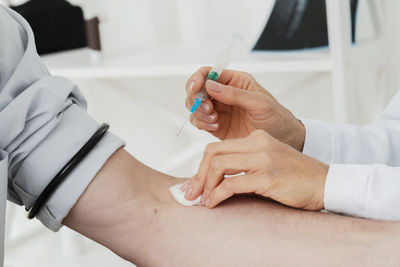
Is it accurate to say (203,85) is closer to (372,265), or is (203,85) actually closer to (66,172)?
(66,172)

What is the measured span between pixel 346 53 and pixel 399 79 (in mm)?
596

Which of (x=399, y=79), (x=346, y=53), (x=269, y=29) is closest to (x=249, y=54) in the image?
(x=269, y=29)

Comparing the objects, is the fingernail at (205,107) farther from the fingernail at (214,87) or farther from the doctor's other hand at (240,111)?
the fingernail at (214,87)

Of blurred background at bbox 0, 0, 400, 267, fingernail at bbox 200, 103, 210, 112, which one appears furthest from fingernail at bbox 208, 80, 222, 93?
blurred background at bbox 0, 0, 400, 267

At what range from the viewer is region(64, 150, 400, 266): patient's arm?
0.68 metres

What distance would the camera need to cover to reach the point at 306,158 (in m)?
0.76

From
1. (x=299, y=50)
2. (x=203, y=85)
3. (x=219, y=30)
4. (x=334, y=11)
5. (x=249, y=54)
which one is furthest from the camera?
(x=219, y=30)

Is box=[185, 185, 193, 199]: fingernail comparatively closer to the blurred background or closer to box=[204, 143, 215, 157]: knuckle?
box=[204, 143, 215, 157]: knuckle

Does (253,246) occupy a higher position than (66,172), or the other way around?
(66,172)

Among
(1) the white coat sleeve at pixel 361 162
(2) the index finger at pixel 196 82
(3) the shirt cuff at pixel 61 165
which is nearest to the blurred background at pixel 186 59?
(1) the white coat sleeve at pixel 361 162

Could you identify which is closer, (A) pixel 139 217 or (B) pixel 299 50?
(A) pixel 139 217

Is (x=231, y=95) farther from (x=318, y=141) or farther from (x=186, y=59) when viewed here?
(x=186, y=59)

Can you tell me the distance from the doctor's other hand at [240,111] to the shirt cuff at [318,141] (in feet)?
0.05

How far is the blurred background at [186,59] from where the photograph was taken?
4.93ft
